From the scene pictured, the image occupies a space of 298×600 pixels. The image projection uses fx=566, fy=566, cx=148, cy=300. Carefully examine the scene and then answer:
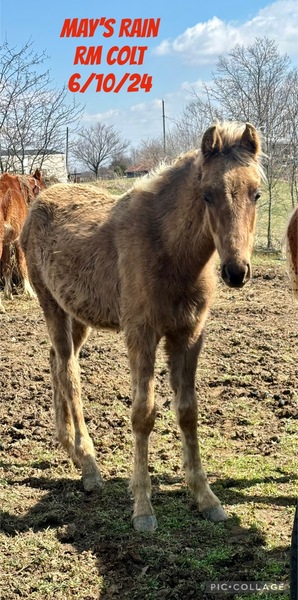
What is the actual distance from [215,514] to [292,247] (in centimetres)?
178

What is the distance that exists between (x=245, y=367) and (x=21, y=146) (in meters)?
9.80

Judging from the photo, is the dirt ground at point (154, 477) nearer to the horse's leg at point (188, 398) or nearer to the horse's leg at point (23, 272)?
the horse's leg at point (188, 398)

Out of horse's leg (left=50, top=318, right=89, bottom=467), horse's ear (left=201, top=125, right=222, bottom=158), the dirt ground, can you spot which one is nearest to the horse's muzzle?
horse's ear (left=201, top=125, right=222, bottom=158)

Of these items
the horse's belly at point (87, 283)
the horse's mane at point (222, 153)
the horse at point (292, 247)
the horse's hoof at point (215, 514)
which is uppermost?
the horse's mane at point (222, 153)

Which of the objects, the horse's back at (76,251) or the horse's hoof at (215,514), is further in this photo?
the horse's back at (76,251)

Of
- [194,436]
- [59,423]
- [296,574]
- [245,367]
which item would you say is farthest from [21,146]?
[296,574]

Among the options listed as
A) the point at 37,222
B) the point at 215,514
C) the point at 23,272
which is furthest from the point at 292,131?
the point at 215,514

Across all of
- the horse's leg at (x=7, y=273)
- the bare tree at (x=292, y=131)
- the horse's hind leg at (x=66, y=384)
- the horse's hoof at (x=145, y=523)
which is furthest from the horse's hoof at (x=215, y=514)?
the bare tree at (x=292, y=131)

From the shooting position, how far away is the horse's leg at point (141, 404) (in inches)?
144

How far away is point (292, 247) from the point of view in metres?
3.40

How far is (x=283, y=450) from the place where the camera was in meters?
4.61

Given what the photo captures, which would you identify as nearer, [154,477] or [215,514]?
[215,514]

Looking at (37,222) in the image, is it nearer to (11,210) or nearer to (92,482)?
(92,482)

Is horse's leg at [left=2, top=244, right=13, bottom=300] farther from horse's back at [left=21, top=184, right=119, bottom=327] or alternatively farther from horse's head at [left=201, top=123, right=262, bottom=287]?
horse's head at [left=201, top=123, right=262, bottom=287]
